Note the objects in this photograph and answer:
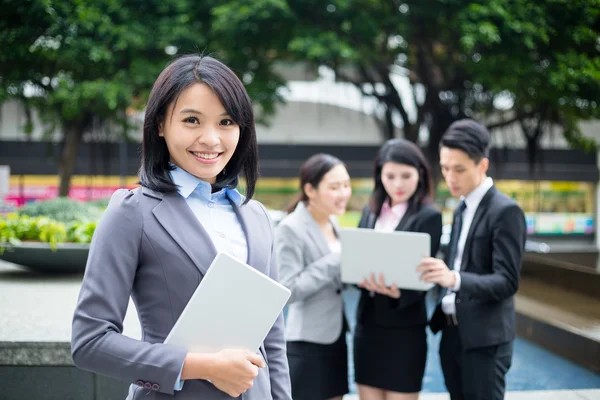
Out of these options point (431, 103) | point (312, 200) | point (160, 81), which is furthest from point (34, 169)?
point (160, 81)

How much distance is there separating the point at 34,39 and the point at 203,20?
103 inches

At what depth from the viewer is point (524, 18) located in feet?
29.5

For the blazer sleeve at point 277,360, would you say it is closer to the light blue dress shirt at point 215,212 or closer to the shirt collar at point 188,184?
the light blue dress shirt at point 215,212

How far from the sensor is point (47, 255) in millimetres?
3695

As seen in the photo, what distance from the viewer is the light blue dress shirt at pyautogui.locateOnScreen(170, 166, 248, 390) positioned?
4.92 ft

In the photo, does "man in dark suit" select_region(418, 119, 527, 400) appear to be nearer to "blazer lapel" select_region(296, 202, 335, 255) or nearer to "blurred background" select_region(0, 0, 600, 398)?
"blazer lapel" select_region(296, 202, 335, 255)

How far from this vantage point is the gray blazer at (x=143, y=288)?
1304mm

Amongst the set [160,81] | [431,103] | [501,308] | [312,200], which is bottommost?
[501,308]

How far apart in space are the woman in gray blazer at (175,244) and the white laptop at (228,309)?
5 centimetres

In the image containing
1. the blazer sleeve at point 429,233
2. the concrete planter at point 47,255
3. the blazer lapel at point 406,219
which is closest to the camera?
the blazer sleeve at point 429,233

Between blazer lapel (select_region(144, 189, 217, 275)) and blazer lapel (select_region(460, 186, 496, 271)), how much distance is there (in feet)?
5.70

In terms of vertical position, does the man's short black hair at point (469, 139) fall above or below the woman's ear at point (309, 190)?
above

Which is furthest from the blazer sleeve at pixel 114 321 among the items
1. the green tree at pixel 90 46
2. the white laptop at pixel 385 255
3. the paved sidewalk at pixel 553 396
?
the green tree at pixel 90 46

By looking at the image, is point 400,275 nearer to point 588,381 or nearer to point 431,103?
point 588,381
